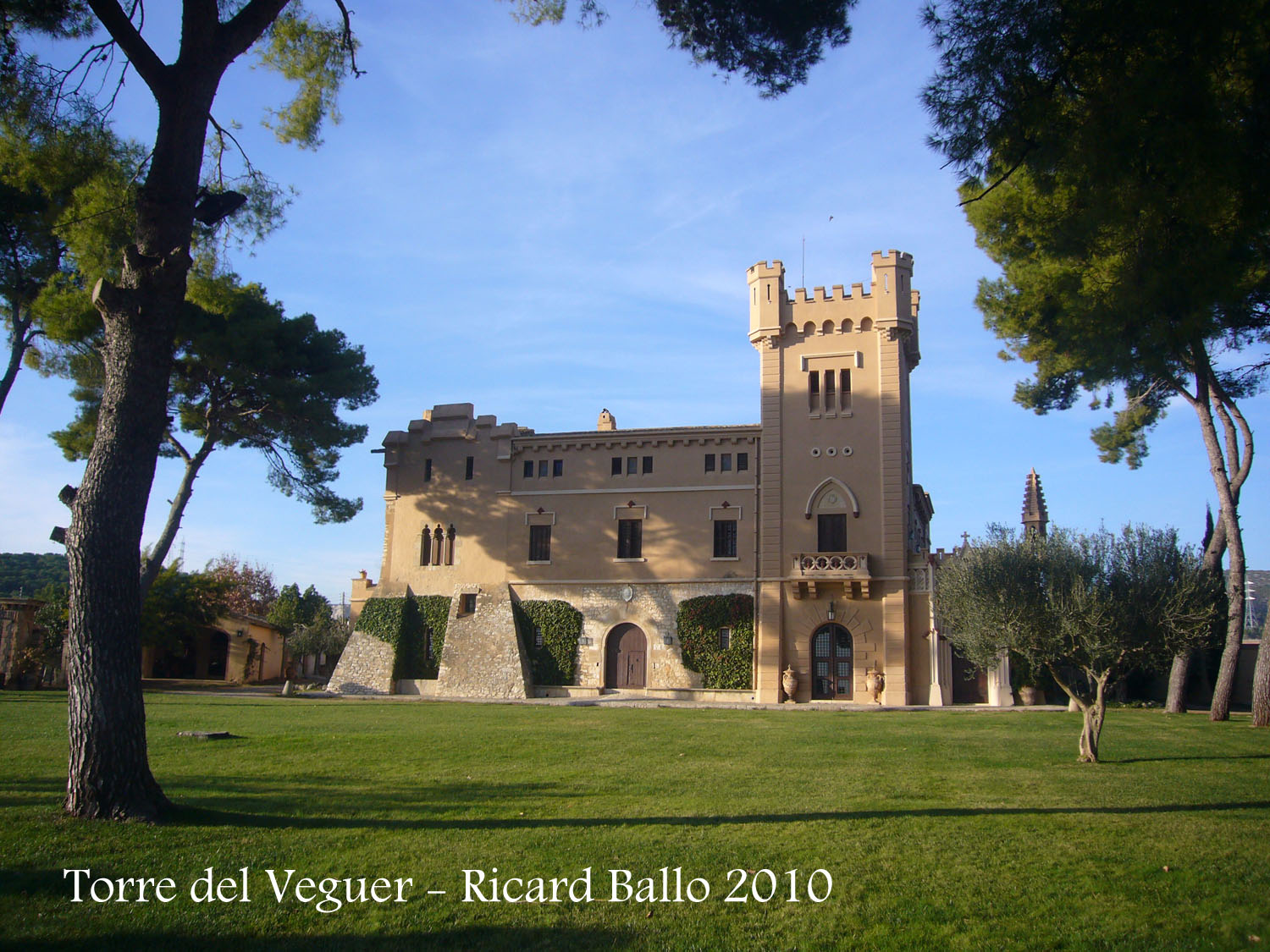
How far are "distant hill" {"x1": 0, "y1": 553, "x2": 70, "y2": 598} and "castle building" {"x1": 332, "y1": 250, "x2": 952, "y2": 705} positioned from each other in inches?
1672

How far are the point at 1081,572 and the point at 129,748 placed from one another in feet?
45.3

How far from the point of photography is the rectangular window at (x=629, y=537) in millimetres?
33000

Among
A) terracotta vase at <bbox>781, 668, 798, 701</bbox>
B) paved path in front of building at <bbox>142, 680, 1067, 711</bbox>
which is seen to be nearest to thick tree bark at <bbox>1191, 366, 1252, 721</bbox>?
paved path in front of building at <bbox>142, 680, 1067, 711</bbox>

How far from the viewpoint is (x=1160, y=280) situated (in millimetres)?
10297

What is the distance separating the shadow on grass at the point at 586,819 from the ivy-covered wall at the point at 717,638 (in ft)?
69.8

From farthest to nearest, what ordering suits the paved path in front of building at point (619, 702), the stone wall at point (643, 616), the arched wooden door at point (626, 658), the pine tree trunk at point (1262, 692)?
the arched wooden door at point (626, 658), the stone wall at point (643, 616), the paved path in front of building at point (619, 702), the pine tree trunk at point (1262, 692)

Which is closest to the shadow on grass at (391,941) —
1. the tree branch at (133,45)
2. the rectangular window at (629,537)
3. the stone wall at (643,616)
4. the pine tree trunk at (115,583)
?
the pine tree trunk at (115,583)

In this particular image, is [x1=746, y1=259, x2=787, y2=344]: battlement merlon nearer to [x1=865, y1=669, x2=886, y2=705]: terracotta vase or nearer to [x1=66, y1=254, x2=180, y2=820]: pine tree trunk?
[x1=865, y1=669, x2=886, y2=705]: terracotta vase

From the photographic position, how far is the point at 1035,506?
39281 mm

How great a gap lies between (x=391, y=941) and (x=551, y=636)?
27.9 metres

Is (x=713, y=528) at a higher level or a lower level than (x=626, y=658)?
higher

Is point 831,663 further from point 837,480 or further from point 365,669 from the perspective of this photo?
point 365,669

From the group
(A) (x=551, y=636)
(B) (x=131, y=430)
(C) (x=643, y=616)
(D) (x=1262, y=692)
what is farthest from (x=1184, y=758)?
(A) (x=551, y=636)

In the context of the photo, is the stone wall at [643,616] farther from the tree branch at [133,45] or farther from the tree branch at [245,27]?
the tree branch at [133,45]
